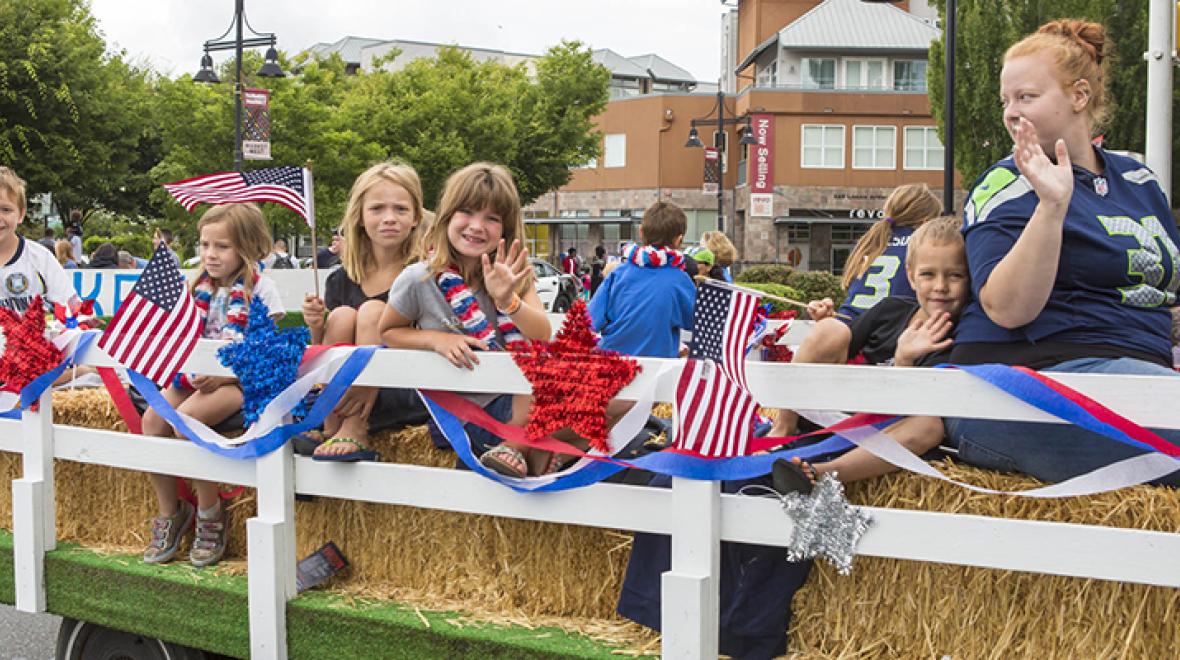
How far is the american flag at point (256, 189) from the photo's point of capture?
4715 millimetres

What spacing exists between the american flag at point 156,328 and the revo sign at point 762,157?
43566 mm

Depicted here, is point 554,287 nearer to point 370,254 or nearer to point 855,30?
point 370,254

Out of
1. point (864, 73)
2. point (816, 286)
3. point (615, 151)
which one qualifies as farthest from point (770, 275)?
point (615, 151)

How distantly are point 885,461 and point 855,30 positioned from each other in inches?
2152

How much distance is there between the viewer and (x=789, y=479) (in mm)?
3025

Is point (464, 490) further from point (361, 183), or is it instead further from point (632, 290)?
point (632, 290)

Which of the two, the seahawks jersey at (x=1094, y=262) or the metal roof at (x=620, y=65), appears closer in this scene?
the seahawks jersey at (x=1094, y=262)

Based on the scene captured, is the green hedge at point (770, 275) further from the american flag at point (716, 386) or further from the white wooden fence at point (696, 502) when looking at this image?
the american flag at point (716, 386)

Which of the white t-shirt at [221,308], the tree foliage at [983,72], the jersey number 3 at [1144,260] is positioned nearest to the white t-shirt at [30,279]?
the white t-shirt at [221,308]

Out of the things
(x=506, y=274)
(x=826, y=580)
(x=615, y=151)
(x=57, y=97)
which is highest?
(x=615, y=151)

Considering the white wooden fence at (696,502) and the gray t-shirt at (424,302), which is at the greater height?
the gray t-shirt at (424,302)

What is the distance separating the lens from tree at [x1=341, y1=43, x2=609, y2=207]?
131 ft

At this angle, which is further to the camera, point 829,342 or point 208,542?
point 208,542

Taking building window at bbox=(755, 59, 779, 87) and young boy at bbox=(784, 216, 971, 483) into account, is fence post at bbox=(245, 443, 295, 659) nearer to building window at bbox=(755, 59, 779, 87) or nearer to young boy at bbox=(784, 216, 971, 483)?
young boy at bbox=(784, 216, 971, 483)
